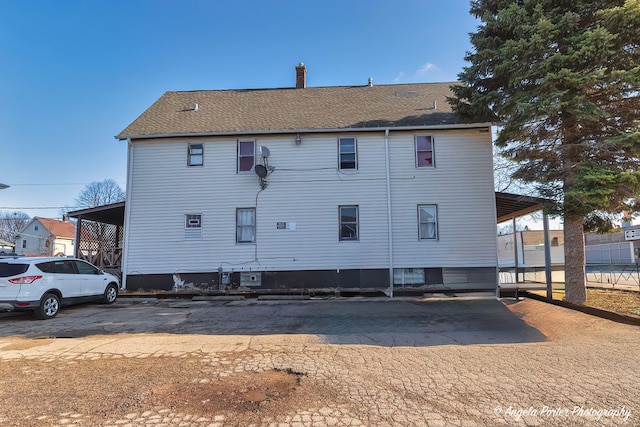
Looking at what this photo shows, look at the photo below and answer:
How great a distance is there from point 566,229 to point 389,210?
18.0 feet

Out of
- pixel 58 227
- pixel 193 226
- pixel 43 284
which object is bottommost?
pixel 43 284

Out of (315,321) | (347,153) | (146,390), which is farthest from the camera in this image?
(347,153)

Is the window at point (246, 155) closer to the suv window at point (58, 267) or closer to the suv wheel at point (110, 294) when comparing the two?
the suv wheel at point (110, 294)

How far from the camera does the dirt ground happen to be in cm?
382

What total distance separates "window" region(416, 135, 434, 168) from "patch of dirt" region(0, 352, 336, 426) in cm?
1106

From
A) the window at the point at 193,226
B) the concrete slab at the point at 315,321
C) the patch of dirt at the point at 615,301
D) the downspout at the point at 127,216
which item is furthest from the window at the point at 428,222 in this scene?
the downspout at the point at 127,216

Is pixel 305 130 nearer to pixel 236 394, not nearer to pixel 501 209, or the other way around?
pixel 501 209

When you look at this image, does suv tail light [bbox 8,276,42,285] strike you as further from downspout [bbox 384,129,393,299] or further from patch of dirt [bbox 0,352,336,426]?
downspout [bbox 384,129,393,299]

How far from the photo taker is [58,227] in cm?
5641

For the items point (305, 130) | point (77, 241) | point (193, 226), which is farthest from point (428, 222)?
point (77, 241)

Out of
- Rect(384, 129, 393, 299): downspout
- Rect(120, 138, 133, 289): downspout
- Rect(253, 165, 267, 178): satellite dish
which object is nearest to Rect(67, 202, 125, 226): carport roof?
Rect(120, 138, 133, 289): downspout

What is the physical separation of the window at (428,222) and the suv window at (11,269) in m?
11.8

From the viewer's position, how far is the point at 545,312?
9.63 meters

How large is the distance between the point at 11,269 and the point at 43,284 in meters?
0.71
